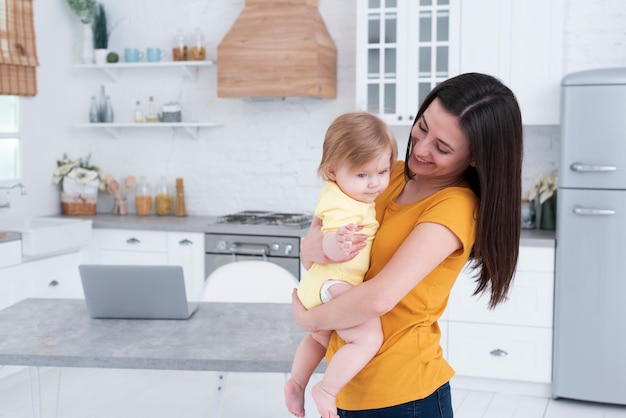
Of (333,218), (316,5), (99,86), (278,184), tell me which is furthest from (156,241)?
(333,218)

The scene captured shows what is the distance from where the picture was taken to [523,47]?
4363mm

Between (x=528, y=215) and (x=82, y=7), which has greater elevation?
(x=82, y=7)

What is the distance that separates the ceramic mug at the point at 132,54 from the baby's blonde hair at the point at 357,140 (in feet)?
13.0

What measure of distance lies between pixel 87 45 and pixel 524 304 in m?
3.41

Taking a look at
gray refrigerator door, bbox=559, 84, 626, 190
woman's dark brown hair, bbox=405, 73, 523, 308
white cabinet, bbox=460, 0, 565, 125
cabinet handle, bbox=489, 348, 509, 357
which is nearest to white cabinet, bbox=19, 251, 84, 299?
cabinet handle, bbox=489, 348, 509, 357

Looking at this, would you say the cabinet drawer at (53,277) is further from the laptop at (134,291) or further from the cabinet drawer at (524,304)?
the cabinet drawer at (524,304)

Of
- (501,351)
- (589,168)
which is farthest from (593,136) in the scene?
(501,351)

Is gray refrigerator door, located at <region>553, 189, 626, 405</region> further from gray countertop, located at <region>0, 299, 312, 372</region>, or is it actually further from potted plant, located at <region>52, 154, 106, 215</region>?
potted plant, located at <region>52, 154, 106, 215</region>

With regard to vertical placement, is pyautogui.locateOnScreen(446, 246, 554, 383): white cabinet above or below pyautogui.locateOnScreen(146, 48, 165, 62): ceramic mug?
below

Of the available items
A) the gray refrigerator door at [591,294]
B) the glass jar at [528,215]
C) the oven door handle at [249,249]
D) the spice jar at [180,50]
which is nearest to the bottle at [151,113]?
the spice jar at [180,50]

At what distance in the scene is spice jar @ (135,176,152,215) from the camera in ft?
17.9

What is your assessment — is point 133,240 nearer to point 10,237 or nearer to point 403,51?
point 10,237

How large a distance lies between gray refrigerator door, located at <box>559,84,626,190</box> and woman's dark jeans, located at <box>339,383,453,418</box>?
2680mm

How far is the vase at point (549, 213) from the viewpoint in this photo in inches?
181
